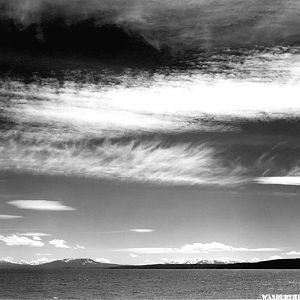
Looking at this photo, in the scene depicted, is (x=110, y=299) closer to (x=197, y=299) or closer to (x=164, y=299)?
(x=164, y=299)

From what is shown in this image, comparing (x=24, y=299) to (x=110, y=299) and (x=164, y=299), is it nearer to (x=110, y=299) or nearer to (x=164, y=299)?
(x=110, y=299)

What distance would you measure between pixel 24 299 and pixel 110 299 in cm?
1888

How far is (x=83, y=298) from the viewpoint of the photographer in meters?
98.3

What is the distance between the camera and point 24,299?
95625mm

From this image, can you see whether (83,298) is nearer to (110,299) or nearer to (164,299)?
(110,299)

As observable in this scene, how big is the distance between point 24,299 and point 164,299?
30.5 metres

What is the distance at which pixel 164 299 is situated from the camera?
3686 inches

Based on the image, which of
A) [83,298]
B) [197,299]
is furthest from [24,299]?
[197,299]

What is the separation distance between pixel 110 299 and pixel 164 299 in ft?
38.1

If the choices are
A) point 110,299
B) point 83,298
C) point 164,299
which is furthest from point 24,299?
point 164,299

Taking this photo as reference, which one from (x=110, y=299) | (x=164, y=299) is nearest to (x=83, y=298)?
(x=110, y=299)

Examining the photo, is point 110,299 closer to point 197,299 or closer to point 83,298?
point 83,298

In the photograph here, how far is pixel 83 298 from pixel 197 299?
25.4 m

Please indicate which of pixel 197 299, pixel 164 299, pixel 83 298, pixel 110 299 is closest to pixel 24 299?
pixel 83 298
